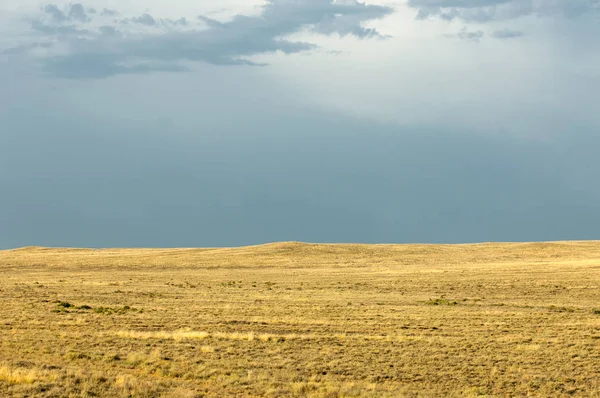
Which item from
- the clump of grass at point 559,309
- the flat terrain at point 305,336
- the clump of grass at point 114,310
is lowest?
the clump of grass at point 559,309

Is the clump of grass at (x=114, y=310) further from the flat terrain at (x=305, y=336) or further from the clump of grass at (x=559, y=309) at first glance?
the clump of grass at (x=559, y=309)

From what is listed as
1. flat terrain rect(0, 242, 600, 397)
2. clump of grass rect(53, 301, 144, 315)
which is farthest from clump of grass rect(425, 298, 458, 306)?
clump of grass rect(53, 301, 144, 315)

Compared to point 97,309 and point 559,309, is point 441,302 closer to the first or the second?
point 559,309

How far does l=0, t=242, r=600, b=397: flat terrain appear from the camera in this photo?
57.3 ft

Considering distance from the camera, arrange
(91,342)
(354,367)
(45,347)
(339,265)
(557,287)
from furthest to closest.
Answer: (339,265) < (557,287) < (91,342) < (45,347) < (354,367)

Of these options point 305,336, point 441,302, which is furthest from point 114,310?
point 441,302

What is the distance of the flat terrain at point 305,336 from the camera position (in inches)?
Answer: 688

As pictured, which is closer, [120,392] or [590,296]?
[120,392]

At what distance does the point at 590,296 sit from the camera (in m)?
42.6

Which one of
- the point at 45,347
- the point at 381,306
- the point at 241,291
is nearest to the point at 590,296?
the point at 381,306

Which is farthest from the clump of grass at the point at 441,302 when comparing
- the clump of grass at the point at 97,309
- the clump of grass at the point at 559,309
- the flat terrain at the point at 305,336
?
the clump of grass at the point at 97,309

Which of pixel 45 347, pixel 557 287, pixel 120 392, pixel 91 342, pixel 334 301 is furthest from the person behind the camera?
pixel 557 287

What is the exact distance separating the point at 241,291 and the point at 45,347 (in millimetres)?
23100

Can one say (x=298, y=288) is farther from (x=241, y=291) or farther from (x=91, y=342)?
(x=91, y=342)
